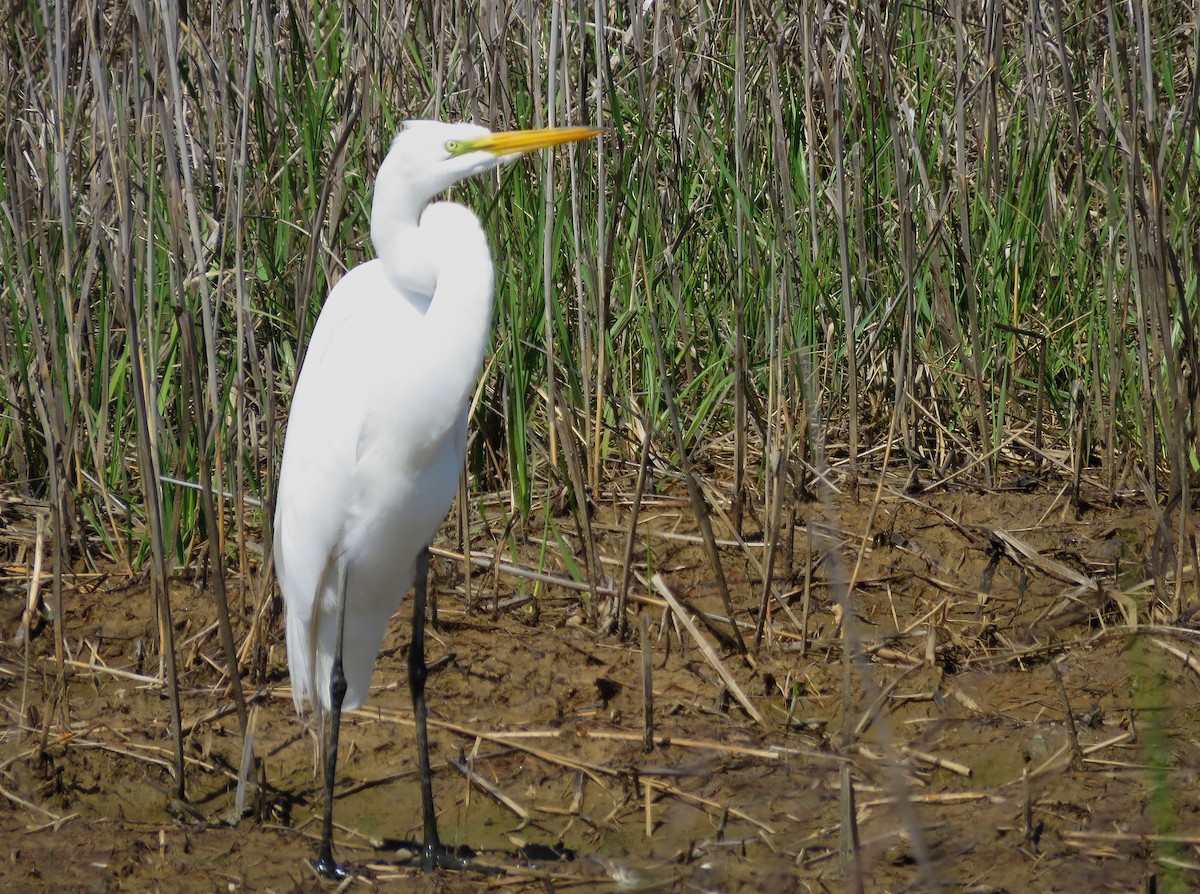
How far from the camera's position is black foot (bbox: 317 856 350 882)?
2365 millimetres

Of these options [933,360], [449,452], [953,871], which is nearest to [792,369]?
[933,360]

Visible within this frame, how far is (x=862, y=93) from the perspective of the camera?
12.5 ft

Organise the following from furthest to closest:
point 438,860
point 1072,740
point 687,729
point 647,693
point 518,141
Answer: point 687,729 → point 647,693 → point 1072,740 → point 438,860 → point 518,141

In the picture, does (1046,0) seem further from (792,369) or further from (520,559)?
(520,559)

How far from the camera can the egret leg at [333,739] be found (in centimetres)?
239

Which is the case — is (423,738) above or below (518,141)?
below

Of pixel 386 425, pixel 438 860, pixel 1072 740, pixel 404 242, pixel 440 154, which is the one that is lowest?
pixel 438 860

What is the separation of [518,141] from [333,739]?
1182 millimetres

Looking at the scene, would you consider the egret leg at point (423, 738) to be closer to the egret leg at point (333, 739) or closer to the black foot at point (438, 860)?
the black foot at point (438, 860)

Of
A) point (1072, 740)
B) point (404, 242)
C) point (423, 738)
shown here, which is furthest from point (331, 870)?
point (1072, 740)

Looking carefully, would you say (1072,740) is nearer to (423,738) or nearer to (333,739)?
(423,738)

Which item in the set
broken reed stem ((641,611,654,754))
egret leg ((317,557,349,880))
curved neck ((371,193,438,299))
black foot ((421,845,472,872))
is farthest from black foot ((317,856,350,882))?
curved neck ((371,193,438,299))

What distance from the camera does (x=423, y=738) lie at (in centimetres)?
258

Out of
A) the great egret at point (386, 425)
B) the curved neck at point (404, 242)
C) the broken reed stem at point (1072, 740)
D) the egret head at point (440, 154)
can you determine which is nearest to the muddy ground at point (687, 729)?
the broken reed stem at point (1072, 740)
